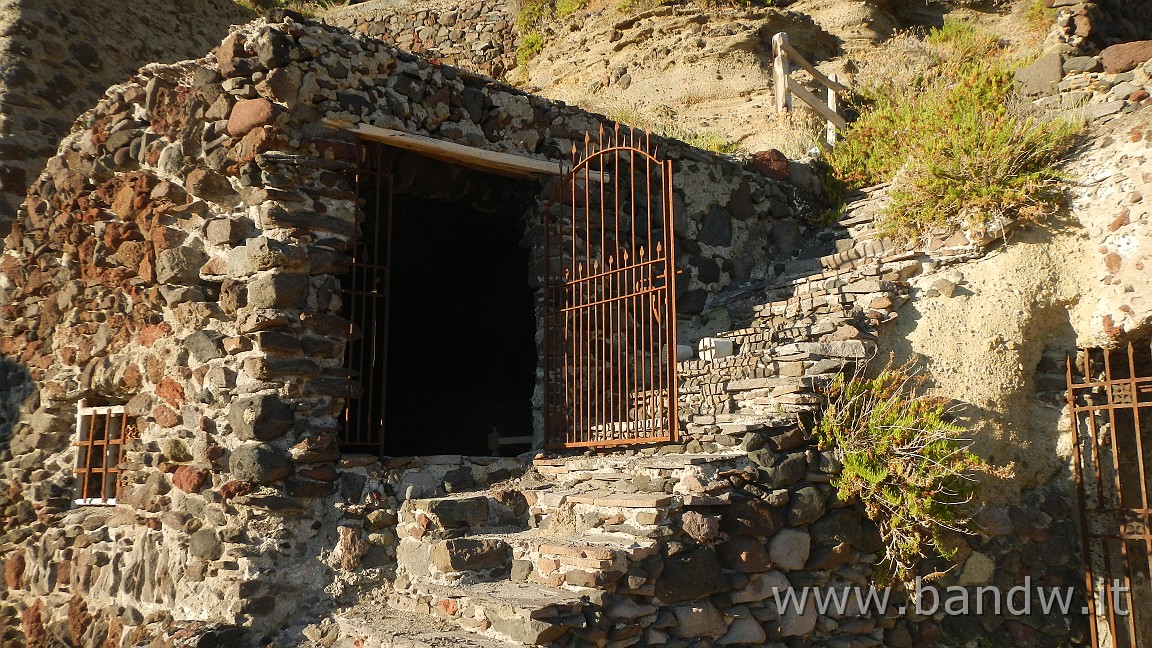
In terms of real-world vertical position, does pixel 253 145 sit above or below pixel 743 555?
above

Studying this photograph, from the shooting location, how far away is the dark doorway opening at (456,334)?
7699 mm

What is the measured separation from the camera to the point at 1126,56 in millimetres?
6223

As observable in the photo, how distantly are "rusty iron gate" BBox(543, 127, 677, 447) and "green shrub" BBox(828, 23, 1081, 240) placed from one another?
182 centimetres

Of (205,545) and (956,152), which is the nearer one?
(205,545)

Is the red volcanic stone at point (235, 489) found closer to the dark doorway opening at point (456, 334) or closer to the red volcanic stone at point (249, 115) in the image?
the red volcanic stone at point (249, 115)

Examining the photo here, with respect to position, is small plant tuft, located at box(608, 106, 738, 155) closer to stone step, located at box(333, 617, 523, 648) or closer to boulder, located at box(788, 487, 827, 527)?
boulder, located at box(788, 487, 827, 527)

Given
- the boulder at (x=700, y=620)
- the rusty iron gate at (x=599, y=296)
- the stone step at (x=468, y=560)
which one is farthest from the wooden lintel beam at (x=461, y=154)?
the boulder at (x=700, y=620)

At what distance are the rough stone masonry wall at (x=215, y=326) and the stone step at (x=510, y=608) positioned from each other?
0.85 meters

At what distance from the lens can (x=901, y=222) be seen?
20.0ft

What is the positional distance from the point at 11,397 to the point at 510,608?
4.70m

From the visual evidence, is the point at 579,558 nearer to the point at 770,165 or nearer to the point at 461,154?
the point at 461,154

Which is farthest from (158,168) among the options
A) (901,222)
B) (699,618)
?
(901,222)

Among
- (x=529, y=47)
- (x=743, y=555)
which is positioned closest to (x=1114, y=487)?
(x=743, y=555)

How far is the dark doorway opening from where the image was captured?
25.3ft
